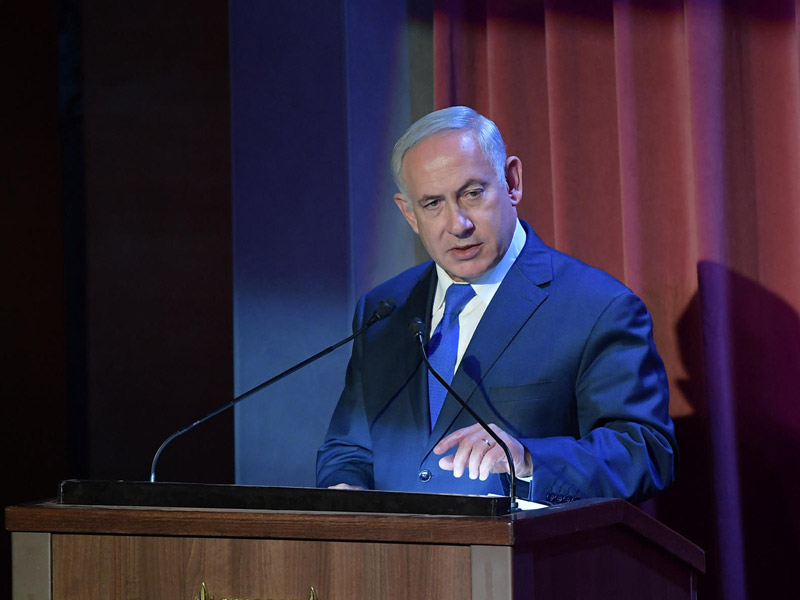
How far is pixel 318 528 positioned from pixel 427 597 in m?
0.16

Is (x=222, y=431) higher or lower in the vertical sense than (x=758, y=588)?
higher

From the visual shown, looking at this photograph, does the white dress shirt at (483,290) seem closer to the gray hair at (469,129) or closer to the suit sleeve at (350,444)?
the gray hair at (469,129)

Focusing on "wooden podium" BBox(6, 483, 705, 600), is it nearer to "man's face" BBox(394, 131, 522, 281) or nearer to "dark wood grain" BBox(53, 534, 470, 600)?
"dark wood grain" BBox(53, 534, 470, 600)

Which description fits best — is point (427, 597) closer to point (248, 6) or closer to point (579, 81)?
point (579, 81)

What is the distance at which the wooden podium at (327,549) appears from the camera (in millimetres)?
1309

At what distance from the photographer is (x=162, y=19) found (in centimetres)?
340

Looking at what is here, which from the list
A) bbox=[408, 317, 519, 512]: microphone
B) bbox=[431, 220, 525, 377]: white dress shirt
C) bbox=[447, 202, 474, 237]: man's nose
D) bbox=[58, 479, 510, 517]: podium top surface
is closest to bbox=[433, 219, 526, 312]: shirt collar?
bbox=[431, 220, 525, 377]: white dress shirt

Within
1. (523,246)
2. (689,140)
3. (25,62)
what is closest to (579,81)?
(689,140)

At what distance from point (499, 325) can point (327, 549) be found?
0.96m

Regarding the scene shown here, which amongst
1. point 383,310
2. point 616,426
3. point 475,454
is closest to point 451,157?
point 383,310

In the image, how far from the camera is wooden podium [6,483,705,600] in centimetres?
131

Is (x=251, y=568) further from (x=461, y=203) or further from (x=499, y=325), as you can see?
(x=461, y=203)

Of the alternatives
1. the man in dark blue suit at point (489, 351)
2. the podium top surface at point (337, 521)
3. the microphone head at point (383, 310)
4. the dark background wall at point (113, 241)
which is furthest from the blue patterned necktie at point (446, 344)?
the dark background wall at point (113, 241)

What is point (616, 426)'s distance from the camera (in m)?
2.07
